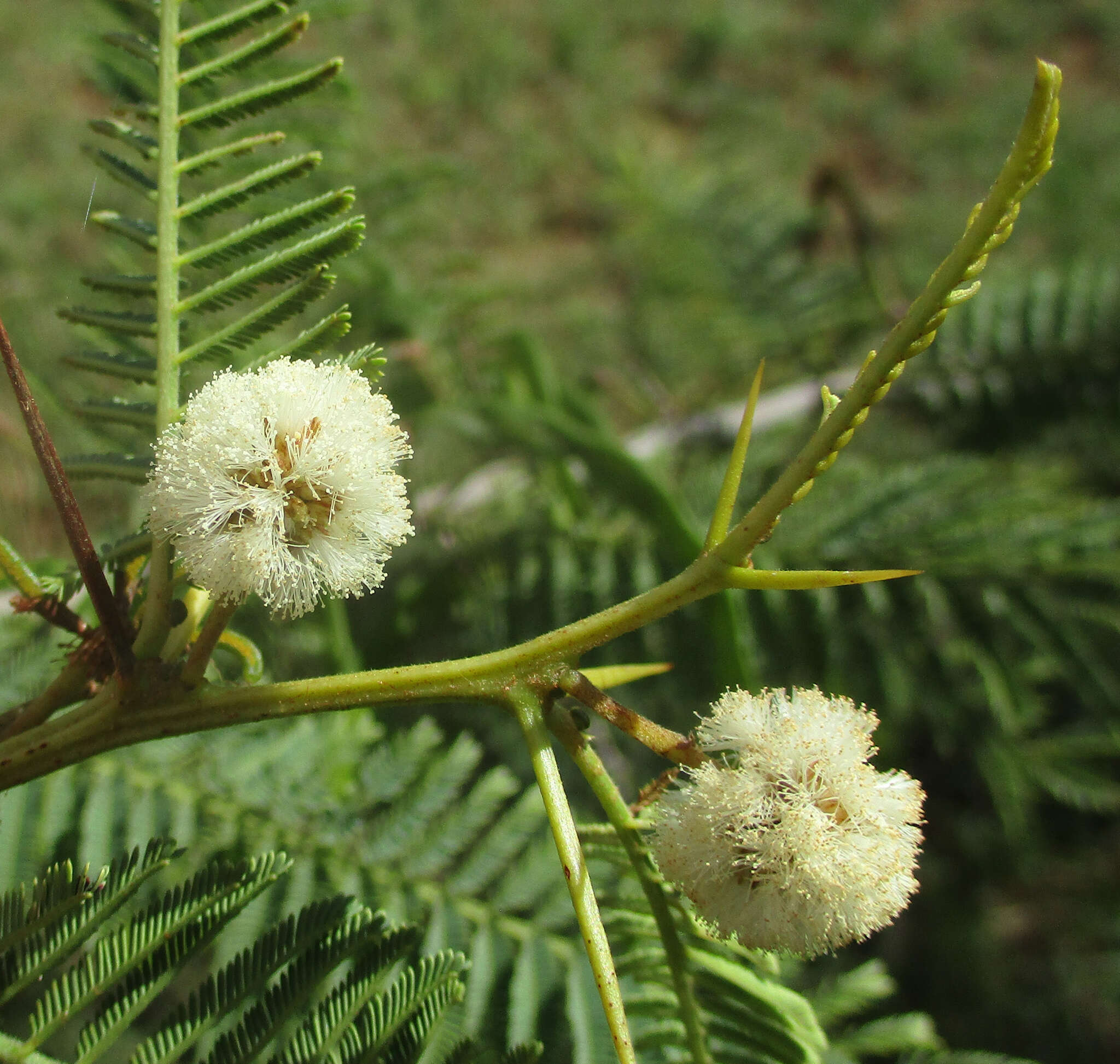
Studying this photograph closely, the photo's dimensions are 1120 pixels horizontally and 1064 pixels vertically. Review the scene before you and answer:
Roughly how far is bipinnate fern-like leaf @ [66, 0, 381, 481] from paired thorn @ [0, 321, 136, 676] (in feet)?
0.56

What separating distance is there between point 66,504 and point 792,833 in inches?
23.9

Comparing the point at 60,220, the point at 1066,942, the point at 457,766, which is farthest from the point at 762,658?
the point at 60,220

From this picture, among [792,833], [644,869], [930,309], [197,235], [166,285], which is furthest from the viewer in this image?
[197,235]

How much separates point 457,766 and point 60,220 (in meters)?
4.97

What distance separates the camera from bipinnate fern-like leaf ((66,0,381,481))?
0.93 meters

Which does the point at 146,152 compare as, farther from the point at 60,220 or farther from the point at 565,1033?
the point at 60,220

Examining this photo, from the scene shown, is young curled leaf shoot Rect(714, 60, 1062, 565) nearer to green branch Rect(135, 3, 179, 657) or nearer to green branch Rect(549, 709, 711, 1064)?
green branch Rect(549, 709, 711, 1064)

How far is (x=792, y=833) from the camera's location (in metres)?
0.72

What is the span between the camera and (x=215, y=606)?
76cm

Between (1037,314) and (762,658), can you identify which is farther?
(1037,314)

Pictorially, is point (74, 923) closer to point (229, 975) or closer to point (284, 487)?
point (229, 975)

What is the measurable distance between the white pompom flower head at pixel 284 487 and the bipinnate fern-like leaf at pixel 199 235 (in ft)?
0.42

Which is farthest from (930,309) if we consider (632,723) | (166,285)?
(166,285)

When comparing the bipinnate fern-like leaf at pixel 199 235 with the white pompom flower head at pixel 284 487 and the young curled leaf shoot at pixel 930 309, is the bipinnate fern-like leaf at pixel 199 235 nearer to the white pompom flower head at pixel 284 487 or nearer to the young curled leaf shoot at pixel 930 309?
the white pompom flower head at pixel 284 487
